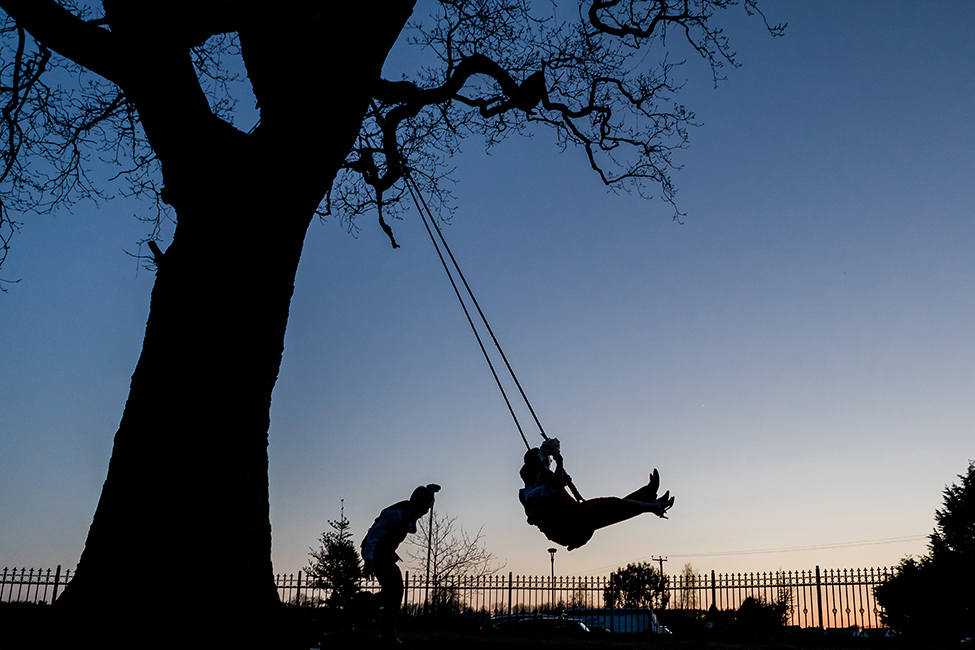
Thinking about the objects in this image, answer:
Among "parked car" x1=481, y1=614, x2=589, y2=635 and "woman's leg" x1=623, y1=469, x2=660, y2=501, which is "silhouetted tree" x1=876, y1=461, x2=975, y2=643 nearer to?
"parked car" x1=481, y1=614, x2=589, y2=635

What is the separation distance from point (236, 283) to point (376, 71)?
1.98 meters

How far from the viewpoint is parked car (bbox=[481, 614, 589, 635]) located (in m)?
15.9

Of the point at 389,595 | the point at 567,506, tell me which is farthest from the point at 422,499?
the point at 567,506

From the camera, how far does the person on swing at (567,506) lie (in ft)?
23.5

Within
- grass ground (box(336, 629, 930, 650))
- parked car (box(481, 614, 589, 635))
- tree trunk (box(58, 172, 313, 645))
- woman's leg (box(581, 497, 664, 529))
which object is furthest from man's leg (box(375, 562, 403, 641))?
parked car (box(481, 614, 589, 635))

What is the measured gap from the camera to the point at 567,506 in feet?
23.4

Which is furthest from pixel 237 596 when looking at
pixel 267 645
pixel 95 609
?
pixel 95 609

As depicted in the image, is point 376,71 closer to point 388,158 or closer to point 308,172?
point 308,172

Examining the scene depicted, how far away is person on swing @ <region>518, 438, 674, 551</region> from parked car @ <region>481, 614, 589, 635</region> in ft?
28.5

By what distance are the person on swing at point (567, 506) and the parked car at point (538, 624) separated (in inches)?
342

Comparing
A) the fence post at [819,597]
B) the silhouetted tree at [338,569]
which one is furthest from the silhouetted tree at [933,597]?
the silhouetted tree at [338,569]

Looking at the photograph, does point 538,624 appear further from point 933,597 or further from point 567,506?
point 933,597

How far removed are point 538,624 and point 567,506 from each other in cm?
1149

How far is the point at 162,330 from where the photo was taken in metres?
4.29
